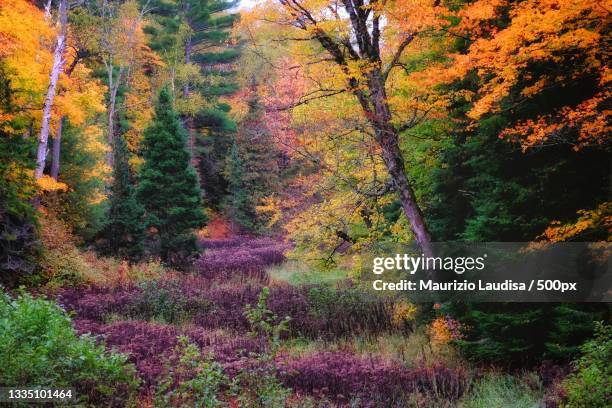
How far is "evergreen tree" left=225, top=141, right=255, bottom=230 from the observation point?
35188mm

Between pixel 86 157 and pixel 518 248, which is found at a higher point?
pixel 86 157

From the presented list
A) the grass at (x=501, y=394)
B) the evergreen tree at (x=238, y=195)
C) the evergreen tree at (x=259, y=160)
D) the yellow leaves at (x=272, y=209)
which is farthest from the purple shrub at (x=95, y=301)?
the evergreen tree at (x=259, y=160)

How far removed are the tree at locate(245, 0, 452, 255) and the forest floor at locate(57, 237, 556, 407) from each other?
258 centimetres

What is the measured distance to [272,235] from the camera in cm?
3447

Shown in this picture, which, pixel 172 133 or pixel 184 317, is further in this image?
pixel 172 133

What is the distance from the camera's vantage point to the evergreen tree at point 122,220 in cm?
2022

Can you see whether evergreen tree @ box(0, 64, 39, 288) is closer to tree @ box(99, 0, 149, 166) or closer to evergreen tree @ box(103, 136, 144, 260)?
evergreen tree @ box(103, 136, 144, 260)

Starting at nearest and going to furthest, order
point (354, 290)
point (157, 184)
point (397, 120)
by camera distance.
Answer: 1. point (397, 120)
2. point (354, 290)
3. point (157, 184)

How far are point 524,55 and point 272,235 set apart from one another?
27923 mm

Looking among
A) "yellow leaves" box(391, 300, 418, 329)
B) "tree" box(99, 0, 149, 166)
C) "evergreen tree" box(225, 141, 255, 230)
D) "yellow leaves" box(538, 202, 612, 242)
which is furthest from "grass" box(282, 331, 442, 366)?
"evergreen tree" box(225, 141, 255, 230)

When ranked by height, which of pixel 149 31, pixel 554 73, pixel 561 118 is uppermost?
pixel 149 31

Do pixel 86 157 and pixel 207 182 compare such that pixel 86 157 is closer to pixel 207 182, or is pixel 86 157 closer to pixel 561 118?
pixel 207 182

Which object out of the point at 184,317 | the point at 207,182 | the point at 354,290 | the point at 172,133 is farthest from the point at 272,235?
the point at 184,317

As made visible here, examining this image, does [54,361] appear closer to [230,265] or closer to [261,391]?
[261,391]
